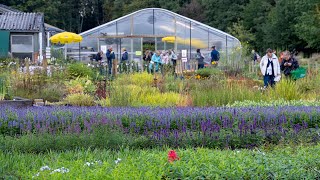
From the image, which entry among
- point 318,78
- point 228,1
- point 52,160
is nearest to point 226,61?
point 318,78

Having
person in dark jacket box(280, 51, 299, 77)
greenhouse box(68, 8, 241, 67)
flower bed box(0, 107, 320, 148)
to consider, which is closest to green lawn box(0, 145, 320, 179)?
flower bed box(0, 107, 320, 148)

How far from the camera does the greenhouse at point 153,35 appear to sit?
1475 inches

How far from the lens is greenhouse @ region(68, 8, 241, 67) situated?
37469mm

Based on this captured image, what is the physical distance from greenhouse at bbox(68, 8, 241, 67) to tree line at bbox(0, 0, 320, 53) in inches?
344

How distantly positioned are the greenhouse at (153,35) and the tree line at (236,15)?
875 centimetres

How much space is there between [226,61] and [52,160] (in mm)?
19698

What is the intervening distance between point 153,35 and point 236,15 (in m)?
26.0

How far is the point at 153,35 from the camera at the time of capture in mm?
38219

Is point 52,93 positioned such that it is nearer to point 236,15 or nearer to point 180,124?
point 180,124

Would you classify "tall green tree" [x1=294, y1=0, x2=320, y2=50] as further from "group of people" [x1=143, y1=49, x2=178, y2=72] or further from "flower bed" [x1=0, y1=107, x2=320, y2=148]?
"flower bed" [x1=0, y1=107, x2=320, y2=148]

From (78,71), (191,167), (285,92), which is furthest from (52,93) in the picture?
(191,167)

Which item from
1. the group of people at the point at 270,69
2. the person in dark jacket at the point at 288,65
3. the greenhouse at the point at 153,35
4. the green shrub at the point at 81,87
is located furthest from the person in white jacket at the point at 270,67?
the greenhouse at the point at 153,35

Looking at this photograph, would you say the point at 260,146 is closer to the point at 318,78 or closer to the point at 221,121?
the point at 221,121

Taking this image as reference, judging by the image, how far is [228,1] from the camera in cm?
6300
